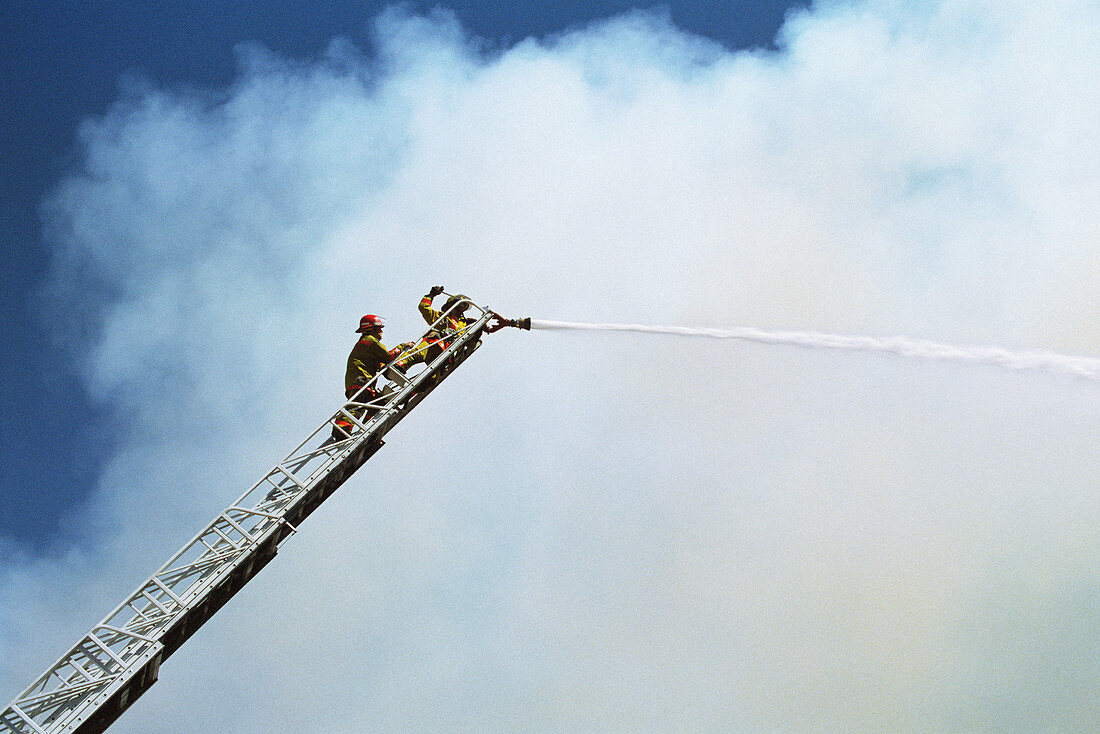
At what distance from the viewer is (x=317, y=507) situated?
1780cm

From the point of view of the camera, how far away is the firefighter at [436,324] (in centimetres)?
1990

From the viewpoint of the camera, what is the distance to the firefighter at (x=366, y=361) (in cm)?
1898

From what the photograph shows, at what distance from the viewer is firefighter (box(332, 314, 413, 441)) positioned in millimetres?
18984

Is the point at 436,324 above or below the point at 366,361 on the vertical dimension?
above

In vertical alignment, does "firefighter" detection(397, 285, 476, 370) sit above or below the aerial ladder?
above

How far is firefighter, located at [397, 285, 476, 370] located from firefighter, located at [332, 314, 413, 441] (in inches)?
11.1

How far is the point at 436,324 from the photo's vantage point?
67.0 feet

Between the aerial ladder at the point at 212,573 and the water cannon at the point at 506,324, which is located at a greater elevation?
the water cannon at the point at 506,324

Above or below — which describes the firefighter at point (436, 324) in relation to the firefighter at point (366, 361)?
above

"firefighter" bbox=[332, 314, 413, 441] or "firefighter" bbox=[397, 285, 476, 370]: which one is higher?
"firefighter" bbox=[397, 285, 476, 370]

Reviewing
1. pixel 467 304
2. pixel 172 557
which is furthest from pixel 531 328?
pixel 172 557

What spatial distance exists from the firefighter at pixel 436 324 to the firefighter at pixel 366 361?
0.93 feet

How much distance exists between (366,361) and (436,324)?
5.77 feet

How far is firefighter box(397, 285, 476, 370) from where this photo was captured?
19902 millimetres
